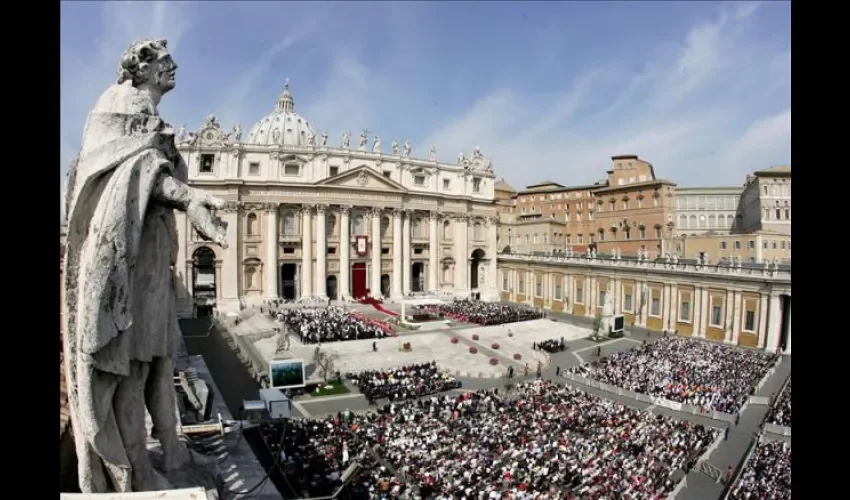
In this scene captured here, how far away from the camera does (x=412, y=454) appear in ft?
47.2

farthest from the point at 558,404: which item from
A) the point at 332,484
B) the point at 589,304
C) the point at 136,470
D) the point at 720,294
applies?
the point at 589,304

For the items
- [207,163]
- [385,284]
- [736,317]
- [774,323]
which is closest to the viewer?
[774,323]

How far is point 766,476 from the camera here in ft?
46.1

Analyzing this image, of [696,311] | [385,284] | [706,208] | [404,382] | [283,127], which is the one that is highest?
[283,127]

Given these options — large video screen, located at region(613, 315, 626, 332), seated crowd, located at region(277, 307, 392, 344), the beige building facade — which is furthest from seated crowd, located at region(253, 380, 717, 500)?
the beige building facade

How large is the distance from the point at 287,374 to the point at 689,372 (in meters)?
18.7

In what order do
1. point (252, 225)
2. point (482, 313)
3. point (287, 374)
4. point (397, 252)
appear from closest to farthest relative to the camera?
point (287, 374)
point (482, 313)
point (252, 225)
point (397, 252)

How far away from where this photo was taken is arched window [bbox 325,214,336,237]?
5091cm

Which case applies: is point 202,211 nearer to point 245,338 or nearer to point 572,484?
point 572,484

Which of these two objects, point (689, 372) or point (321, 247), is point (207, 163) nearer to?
point (321, 247)

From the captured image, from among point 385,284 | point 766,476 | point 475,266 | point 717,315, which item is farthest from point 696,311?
point 385,284

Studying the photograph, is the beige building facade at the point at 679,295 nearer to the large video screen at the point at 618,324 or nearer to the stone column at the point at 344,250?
→ the large video screen at the point at 618,324

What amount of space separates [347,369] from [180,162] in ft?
73.0
